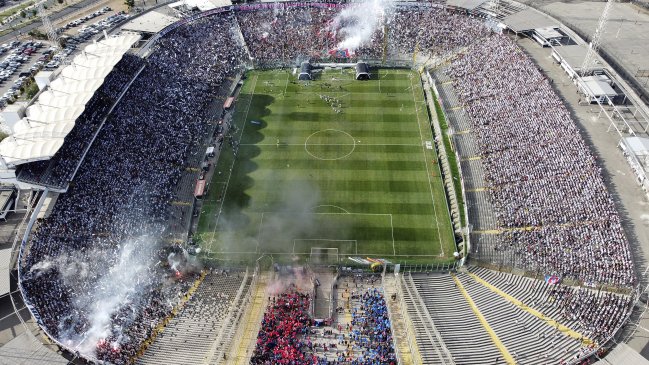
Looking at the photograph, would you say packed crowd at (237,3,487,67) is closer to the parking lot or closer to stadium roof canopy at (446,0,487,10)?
stadium roof canopy at (446,0,487,10)

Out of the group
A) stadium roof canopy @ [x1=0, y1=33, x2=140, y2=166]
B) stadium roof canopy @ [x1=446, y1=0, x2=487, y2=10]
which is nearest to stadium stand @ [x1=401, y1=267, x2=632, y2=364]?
stadium roof canopy @ [x1=0, y1=33, x2=140, y2=166]

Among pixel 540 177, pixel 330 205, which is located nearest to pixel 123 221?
pixel 330 205

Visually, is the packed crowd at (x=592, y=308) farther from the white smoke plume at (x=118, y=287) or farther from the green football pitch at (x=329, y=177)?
the white smoke plume at (x=118, y=287)

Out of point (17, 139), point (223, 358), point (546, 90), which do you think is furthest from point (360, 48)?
point (223, 358)

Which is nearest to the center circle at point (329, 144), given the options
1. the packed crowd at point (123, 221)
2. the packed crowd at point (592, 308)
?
the packed crowd at point (123, 221)

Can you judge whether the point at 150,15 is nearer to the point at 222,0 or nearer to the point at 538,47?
the point at 222,0
